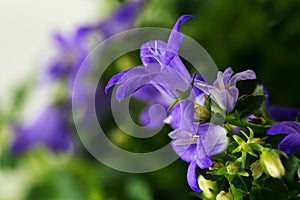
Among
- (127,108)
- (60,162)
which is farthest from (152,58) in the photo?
(60,162)

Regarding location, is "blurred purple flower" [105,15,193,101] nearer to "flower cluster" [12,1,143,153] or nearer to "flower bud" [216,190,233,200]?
"flower bud" [216,190,233,200]

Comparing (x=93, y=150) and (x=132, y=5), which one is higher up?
(x=132, y=5)

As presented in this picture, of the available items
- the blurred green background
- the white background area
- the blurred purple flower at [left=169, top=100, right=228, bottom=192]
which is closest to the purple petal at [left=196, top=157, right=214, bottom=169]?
the blurred purple flower at [left=169, top=100, right=228, bottom=192]

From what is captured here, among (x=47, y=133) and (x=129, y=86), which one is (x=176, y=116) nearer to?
(x=129, y=86)

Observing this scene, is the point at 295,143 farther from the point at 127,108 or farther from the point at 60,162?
the point at 60,162

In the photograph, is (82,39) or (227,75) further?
(82,39)

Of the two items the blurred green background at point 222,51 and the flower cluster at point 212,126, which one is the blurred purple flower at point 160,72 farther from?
the blurred green background at point 222,51

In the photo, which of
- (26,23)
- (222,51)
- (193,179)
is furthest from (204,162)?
(26,23)
